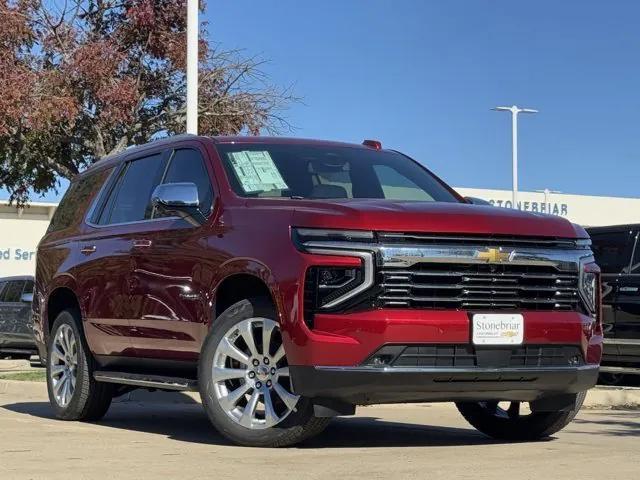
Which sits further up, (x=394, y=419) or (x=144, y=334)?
(x=144, y=334)

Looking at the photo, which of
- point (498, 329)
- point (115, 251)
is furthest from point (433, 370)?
point (115, 251)

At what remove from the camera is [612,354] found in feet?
41.1

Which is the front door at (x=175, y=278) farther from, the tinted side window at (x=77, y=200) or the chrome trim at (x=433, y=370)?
the tinted side window at (x=77, y=200)

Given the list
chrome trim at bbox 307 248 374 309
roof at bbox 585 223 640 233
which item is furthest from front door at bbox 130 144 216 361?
roof at bbox 585 223 640 233

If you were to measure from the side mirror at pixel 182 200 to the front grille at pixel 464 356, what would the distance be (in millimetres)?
1704

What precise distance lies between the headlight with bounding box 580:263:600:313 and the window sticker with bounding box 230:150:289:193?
1.96 meters

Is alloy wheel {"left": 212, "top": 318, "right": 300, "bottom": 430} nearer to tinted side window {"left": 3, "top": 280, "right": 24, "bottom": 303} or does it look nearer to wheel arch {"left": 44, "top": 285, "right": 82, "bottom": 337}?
wheel arch {"left": 44, "top": 285, "right": 82, "bottom": 337}

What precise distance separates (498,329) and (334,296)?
0.96 metres

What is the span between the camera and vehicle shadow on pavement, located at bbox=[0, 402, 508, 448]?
287 inches

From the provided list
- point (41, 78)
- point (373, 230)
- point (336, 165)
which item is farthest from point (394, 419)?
point (41, 78)

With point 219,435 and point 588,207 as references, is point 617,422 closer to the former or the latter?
point 219,435

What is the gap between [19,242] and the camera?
144ft

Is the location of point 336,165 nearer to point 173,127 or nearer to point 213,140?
point 213,140

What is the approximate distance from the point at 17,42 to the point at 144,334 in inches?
292
